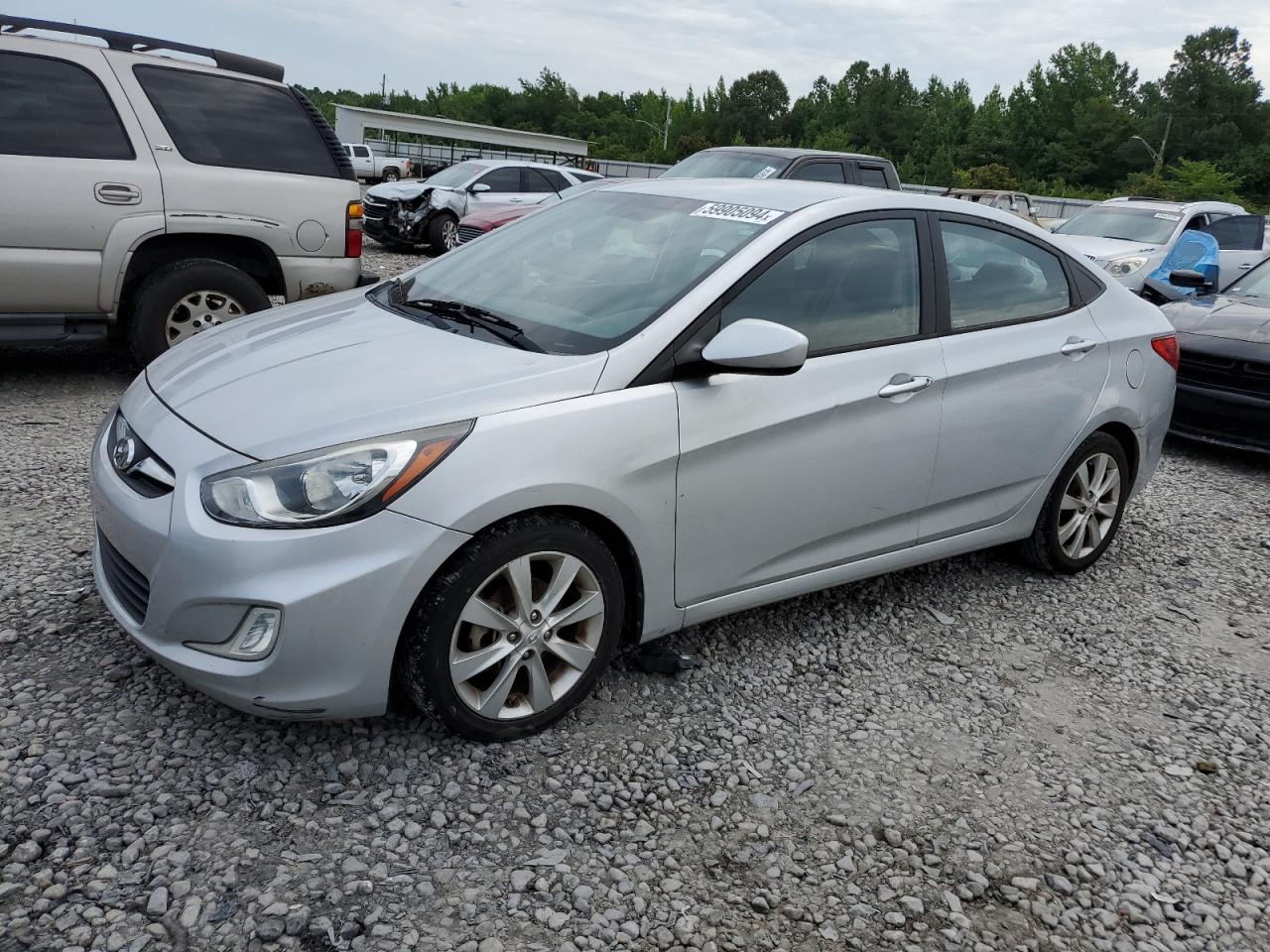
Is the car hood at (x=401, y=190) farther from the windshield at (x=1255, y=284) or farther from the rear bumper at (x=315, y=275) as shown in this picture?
the windshield at (x=1255, y=284)

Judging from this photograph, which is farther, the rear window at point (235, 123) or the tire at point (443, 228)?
the tire at point (443, 228)

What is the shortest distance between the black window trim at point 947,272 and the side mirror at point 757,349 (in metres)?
1.02

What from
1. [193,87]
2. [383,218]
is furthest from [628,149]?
[193,87]

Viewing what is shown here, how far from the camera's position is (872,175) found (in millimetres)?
10828

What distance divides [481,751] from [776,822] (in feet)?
2.84

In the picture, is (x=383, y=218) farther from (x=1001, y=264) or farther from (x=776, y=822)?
(x=776, y=822)

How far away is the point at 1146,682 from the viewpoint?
393 cm

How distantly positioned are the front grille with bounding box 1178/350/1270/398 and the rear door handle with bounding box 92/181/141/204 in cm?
641

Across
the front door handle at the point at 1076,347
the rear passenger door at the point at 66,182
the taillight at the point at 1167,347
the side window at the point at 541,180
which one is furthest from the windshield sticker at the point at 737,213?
the side window at the point at 541,180

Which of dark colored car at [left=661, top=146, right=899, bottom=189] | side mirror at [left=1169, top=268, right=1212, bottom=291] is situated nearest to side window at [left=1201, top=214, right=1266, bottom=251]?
dark colored car at [left=661, top=146, right=899, bottom=189]

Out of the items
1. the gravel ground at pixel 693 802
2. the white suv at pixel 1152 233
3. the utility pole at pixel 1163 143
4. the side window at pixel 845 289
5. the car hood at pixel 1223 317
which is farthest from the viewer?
the utility pole at pixel 1163 143

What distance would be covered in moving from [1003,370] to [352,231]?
4.58 metres

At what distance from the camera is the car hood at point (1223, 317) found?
6957 millimetres

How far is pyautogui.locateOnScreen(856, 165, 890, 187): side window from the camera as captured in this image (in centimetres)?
1073
